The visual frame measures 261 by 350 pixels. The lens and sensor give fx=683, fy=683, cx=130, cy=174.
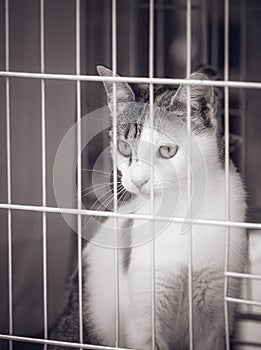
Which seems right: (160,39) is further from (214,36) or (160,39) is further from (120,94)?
(120,94)

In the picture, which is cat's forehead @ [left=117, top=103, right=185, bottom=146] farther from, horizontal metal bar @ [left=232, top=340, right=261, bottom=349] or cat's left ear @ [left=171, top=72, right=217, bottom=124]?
horizontal metal bar @ [left=232, top=340, right=261, bottom=349]

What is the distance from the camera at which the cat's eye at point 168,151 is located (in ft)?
4.43

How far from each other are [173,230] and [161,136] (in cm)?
20

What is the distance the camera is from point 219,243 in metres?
1.40

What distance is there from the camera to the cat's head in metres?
1.34

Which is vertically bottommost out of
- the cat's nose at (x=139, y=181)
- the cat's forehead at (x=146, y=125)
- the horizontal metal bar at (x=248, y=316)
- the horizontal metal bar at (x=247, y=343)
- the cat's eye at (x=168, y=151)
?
the horizontal metal bar at (x=247, y=343)

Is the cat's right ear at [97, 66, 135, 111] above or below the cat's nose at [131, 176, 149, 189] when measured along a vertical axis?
above

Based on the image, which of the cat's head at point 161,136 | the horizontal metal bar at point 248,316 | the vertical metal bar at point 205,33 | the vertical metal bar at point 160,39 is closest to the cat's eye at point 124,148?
the cat's head at point 161,136

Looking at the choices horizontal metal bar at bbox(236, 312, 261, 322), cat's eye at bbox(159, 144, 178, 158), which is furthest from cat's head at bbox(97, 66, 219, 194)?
horizontal metal bar at bbox(236, 312, 261, 322)

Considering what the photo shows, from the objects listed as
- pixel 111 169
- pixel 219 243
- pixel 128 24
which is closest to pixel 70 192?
pixel 111 169

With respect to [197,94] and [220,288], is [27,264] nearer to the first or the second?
[220,288]

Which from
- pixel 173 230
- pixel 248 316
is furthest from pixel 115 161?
pixel 248 316

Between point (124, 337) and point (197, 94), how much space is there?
0.52 meters

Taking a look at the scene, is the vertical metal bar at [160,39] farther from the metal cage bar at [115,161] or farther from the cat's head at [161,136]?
the metal cage bar at [115,161]
